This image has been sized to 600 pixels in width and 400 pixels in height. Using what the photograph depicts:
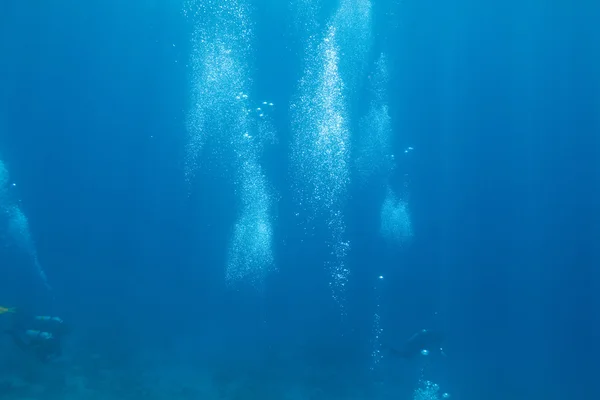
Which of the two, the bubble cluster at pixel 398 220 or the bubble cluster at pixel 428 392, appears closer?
the bubble cluster at pixel 428 392

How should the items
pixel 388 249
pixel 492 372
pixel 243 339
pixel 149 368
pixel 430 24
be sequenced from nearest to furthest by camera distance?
pixel 149 368 < pixel 243 339 < pixel 492 372 < pixel 430 24 < pixel 388 249

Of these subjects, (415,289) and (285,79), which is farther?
(415,289)

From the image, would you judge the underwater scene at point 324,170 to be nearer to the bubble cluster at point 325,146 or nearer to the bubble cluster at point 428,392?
the bubble cluster at point 325,146

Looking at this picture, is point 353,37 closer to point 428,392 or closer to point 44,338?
point 428,392

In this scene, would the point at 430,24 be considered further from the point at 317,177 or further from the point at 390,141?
the point at 317,177

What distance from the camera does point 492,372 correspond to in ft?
61.4

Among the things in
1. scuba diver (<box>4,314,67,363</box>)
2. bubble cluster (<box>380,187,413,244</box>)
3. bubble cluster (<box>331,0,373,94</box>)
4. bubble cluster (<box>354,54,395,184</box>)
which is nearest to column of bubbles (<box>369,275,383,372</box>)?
bubble cluster (<box>380,187,413,244</box>)

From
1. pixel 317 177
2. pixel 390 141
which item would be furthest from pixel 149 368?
pixel 390 141

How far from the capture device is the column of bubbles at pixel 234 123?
741 inches

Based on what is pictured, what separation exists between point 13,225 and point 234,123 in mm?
10580

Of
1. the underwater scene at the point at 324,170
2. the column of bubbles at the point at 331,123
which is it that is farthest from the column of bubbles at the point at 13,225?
the column of bubbles at the point at 331,123

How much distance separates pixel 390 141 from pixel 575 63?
9230mm

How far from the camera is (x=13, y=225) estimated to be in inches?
791

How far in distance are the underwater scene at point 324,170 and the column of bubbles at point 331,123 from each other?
13cm
